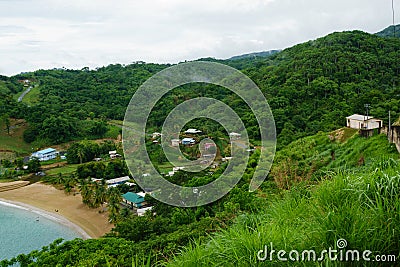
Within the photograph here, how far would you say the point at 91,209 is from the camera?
16.8m

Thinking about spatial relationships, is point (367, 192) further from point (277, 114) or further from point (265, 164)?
point (277, 114)

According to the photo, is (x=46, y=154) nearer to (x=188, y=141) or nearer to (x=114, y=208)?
(x=188, y=141)

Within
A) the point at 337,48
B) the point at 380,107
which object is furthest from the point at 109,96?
the point at 380,107

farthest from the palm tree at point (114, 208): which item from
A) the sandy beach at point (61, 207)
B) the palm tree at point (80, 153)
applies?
the palm tree at point (80, 153)

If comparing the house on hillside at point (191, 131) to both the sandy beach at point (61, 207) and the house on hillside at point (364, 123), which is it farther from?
the house on hillside at point (364, 123)

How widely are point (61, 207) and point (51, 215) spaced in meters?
0.93

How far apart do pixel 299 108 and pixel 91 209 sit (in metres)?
14.2

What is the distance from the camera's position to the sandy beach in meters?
14.6

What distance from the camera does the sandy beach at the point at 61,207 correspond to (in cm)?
1458

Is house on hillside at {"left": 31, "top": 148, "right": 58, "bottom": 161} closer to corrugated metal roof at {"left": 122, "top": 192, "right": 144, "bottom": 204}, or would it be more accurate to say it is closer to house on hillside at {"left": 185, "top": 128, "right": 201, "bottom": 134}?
house on hillside at {"left": 185, "top": 128, "right": 201, "bottom": 134}

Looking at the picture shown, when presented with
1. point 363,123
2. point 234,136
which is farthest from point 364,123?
point 234,136

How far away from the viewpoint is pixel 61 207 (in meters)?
17.3

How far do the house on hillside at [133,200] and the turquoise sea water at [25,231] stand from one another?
3049mm

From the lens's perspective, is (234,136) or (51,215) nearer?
(51,215)
